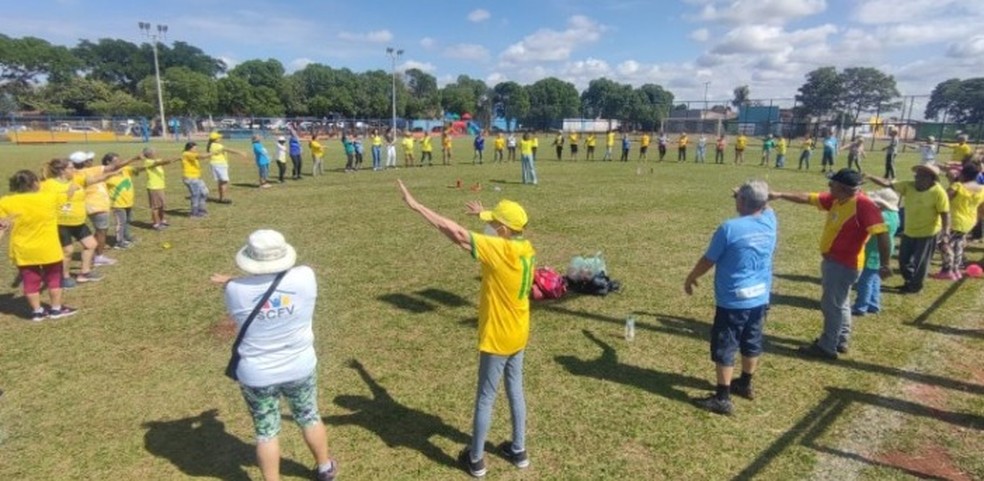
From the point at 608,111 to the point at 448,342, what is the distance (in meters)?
107

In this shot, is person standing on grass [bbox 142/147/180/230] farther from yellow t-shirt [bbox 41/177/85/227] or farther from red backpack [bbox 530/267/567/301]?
red backpack [bbox 530/267/567/301]

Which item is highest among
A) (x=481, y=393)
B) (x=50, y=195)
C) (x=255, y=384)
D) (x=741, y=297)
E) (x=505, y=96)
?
(x=505, y=96)

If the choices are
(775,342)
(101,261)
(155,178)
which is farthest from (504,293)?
(155,178)

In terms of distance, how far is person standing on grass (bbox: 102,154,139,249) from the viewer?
31.9ft

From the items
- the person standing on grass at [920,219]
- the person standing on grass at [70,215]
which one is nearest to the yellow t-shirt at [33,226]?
the person standing on grass at [70,215]

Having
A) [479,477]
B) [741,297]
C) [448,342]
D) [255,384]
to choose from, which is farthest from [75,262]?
[741,297]

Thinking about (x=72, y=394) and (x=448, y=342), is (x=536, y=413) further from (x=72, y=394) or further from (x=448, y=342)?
(x=72, y=394)

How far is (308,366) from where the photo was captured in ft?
11.5

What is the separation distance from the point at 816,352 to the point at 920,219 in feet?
10.9

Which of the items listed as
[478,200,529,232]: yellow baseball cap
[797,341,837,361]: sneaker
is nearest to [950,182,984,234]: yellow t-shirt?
[797,341,837,361]: sneaker

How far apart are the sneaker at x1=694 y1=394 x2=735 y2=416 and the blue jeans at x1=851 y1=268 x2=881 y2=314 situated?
130 inches

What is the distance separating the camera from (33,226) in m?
6.31

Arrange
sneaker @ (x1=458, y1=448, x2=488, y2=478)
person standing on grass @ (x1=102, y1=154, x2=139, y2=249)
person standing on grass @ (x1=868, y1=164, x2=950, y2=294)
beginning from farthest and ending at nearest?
person standing on grass @ (x1=102, y1=154, x2=139, y2=249), person standing on grass @ (x1=868, y1=164, x2=950, y2=294), sneaker @ (x1=458, y1=448, x2=488, y2=478)

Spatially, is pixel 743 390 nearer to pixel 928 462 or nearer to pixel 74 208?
pixel 928 462
